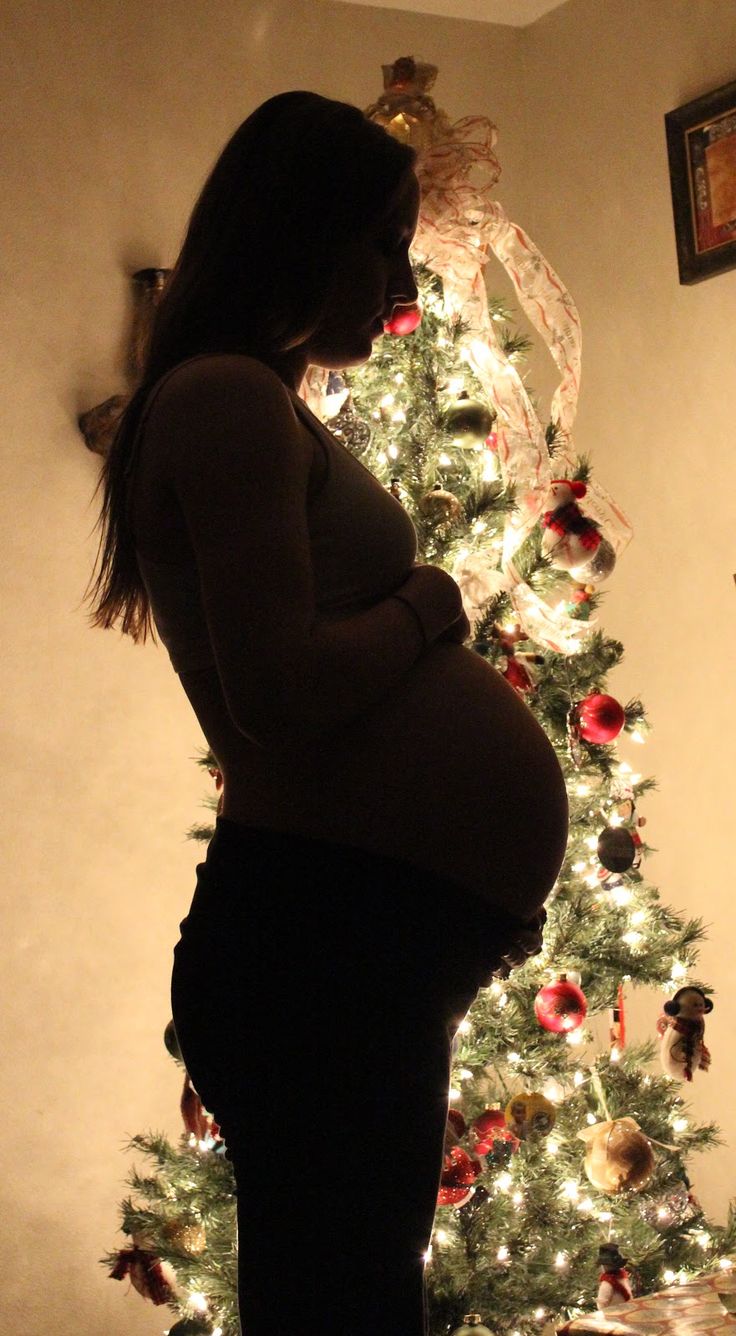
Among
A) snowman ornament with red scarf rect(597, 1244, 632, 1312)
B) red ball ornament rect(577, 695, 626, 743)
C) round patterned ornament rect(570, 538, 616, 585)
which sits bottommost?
snowman ornament with red scarf rect(597, 1244, 632, 1312)

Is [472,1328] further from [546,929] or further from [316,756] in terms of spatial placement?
[316,756]

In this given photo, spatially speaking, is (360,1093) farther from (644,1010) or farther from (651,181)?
(651,181)

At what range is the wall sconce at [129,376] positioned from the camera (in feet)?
7.31

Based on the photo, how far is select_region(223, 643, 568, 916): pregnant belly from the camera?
771 mm

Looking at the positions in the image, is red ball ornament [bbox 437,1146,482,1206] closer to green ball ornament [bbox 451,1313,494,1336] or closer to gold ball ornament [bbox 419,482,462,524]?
green ball ornament [bbox 451,1313,494,1336]

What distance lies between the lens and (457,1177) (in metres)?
1.55

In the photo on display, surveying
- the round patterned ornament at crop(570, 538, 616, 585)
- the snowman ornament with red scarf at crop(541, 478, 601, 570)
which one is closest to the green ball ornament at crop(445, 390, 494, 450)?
the snowman ornament with red scarf at crop(541, 478, 601, 570)

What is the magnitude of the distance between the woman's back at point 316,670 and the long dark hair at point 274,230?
0.24 ft

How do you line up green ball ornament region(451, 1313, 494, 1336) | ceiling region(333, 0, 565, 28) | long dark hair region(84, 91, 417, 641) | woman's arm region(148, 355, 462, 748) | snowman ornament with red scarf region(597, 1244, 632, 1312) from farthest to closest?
ceiling region(333, 0, 565, 28)
snowman ornament with red scarf region(597, 1244, 632, 1312)
green ball ornament region(451, 1313, 494, 1336)
long dark hair region(84, 91, 417, 641)
woman's arm region(148, 355, 462, 748)

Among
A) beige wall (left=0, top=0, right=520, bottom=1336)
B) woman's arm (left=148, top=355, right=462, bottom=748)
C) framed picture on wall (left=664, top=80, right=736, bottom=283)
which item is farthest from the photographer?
framed picture on wall (left=664, top=80, right=736, bottom=283)

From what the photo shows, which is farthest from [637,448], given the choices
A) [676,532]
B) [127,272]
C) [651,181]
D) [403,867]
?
[403,867]

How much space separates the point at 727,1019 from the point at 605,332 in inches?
58.7

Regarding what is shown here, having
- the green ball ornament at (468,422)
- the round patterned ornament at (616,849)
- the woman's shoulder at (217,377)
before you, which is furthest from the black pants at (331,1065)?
the green ball ornament at (468,422)

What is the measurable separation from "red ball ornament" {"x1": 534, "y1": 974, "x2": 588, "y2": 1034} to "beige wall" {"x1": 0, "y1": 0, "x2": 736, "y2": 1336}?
3.10 feet
